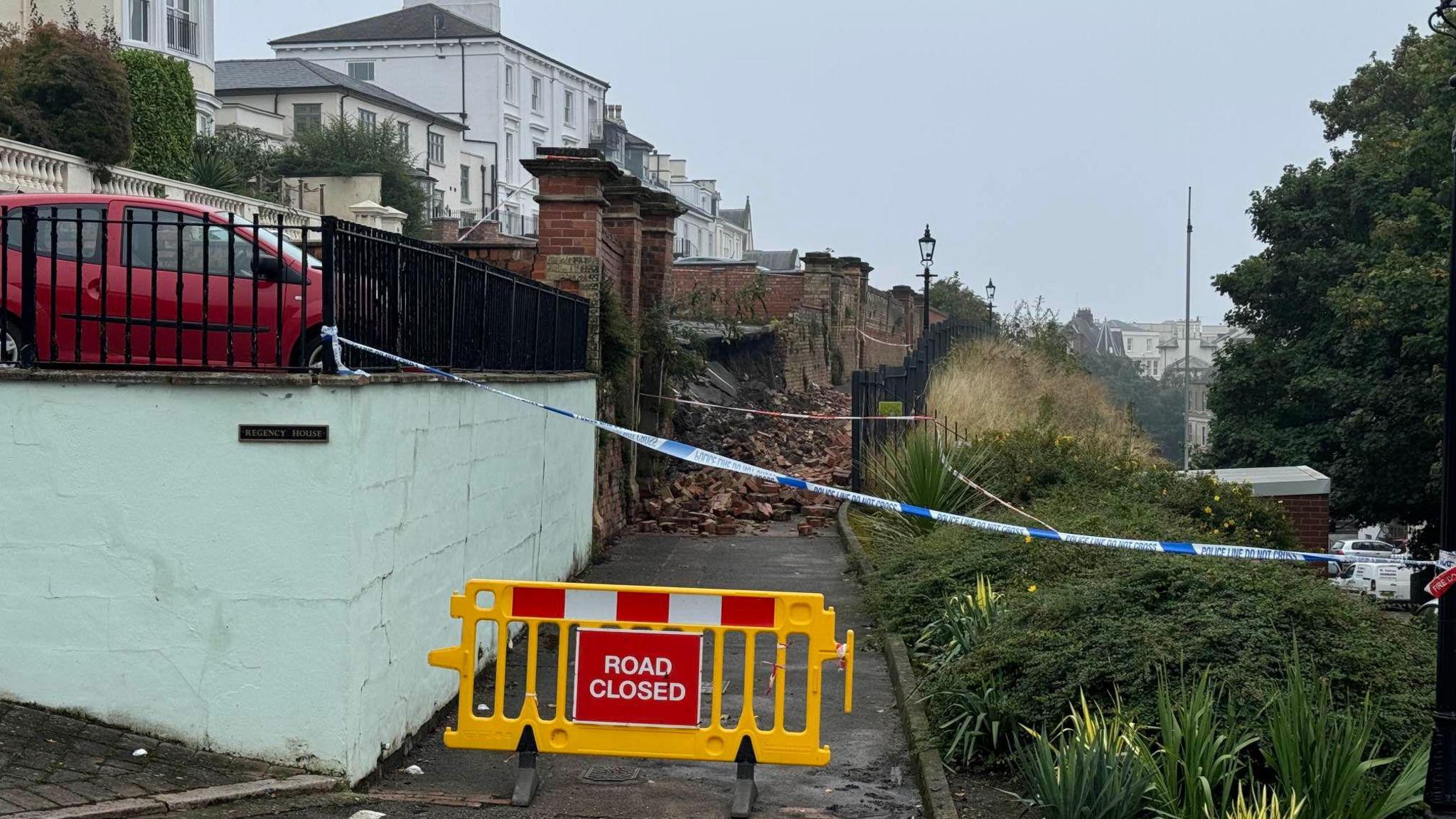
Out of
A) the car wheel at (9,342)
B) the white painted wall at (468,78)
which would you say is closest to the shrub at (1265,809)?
the car wheel at (9,342)

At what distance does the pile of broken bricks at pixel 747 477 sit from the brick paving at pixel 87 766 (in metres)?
11.0

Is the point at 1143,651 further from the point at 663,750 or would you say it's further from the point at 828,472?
the point at 828,472

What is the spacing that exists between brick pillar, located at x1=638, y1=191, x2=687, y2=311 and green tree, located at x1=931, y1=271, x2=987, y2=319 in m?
42.1

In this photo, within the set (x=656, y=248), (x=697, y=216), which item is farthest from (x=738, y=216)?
(x=656, y=248)

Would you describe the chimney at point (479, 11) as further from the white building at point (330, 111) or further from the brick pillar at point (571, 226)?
the brick pillar at point (571, 226)

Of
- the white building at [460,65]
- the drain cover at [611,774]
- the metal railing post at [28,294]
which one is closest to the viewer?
the metal railing post at [28,294]

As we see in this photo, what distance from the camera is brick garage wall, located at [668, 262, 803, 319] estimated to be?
102 feet

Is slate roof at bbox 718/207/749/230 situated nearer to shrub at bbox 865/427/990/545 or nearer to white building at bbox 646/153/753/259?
white building at bbox 646/153/753/259

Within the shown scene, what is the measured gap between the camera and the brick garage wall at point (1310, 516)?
18594mm

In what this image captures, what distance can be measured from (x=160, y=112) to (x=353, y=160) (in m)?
17.6

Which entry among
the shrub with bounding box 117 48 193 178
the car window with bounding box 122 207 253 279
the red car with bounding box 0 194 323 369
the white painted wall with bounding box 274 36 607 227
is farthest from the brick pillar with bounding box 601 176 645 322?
the white painted wall with bounding box 274 36 607 227

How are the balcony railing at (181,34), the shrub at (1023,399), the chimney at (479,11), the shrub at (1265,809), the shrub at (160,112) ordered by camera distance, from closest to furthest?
the shrub at (1265,809) < the shrub at (1023,399) < the shrub at (160,112) < the balcony railing at (181,34) < the chimney at (479,11)

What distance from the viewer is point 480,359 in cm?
988

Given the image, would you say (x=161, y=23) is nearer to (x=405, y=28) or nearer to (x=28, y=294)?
(x=405, y=28)
